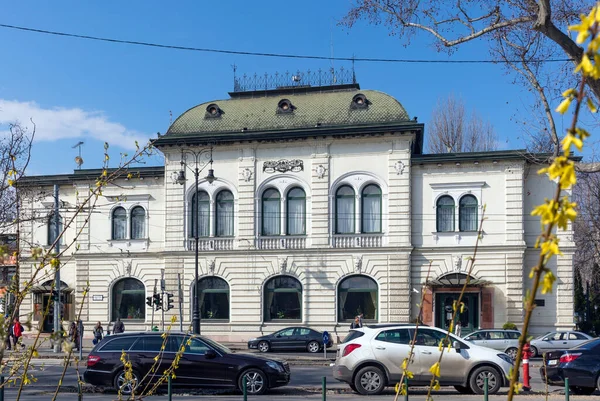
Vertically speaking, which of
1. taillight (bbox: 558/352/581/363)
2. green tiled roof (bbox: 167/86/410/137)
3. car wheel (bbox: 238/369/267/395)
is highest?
green tiled roof (bbox: 167/86/410/137)

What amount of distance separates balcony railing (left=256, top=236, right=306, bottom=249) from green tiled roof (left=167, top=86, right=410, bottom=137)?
6015 millimetres

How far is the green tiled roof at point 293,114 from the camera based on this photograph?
40438mm

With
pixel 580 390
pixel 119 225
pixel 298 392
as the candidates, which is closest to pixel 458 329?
pixel 580 390

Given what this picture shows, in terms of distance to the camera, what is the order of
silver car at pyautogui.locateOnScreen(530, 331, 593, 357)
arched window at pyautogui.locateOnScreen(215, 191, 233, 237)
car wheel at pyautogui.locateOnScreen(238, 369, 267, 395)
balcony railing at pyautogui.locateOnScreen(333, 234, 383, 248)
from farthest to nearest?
arched window at pyautogui.locateOnScreen(215, 191, 233, 237)
balcony railing at pyautogui.locateOnScreen(333, 234, 383, 248)
silver car at pyautogui.locateOnScreen(530, 331, 593, 357)
car wheel at pyautogui.locateOnScreen(238, 369, 267, 395)

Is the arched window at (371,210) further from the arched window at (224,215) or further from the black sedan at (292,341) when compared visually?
the arched window at (224,215)

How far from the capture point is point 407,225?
129 feet

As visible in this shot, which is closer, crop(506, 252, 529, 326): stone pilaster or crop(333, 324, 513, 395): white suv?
crop(333, 324, 513, 395): white suv

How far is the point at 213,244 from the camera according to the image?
42.1 meters

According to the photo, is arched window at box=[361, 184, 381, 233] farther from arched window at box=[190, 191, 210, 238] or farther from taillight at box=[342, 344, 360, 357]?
taillight at box=[342, 344, 360, 357]

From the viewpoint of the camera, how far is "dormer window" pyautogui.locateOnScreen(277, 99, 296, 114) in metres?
42.1

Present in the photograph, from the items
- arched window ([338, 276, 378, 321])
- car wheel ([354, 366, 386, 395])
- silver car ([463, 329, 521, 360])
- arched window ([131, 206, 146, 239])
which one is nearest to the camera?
car wheel ([354, 366, 386, 395])

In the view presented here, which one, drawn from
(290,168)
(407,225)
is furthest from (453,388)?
(290,168)

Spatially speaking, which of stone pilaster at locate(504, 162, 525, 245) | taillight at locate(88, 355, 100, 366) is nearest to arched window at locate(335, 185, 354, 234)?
stone pilaster at locate(504, 162, 525, 245)

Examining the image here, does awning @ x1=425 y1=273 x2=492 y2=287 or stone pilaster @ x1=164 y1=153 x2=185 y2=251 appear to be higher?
stone pilaster @ x1=164 y1=153 x2=185 y2=251
